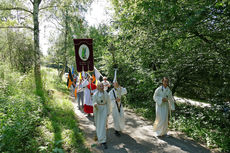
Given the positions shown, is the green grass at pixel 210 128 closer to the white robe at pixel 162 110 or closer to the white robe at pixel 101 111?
the white robe at pixel 162 110

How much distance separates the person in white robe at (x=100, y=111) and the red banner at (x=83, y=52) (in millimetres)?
2315

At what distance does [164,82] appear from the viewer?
5.85 meters

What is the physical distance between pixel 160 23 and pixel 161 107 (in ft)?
9.52

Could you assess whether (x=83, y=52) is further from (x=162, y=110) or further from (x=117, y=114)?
(x=162, y=110)

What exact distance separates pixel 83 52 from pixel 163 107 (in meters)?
4.02

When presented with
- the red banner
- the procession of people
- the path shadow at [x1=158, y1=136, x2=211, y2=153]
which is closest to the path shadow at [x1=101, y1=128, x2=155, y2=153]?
the procession of people

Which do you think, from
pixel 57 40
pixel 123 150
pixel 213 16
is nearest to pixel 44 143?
pixel 123 150

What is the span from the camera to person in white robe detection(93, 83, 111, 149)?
5105 millimetres

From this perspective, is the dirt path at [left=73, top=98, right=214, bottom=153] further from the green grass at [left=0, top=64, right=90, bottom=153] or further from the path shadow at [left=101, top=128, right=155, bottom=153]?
the green grass at [left=0, top=64, right=90, bottom=153]

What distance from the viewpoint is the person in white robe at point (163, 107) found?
5.84 meters

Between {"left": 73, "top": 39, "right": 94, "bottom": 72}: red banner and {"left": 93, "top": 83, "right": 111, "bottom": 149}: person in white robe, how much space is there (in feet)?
7.60

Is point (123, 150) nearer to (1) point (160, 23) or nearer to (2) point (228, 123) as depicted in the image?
(2) point (228, 123)

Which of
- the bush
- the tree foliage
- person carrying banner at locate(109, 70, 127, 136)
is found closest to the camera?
the bush

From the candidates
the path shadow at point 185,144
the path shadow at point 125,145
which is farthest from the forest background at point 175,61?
the path shadow at point 125,145
